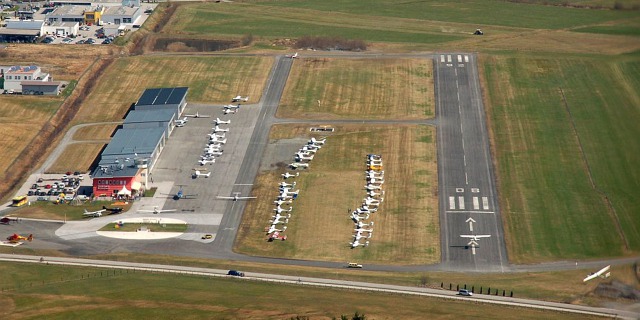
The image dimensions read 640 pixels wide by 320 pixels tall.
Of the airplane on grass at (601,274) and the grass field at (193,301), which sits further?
the airplane on grass at (601,274)

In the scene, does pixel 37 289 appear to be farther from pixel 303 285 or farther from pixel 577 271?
pixel 577 271

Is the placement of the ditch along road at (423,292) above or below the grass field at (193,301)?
above

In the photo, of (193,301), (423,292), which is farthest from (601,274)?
(193,301)

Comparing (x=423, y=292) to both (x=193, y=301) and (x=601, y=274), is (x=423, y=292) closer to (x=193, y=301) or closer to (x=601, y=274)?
(x=601, y=274)

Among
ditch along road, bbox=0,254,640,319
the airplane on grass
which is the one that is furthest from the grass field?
the airplane on grass

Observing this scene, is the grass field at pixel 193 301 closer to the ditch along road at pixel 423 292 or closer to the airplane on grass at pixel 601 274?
the ditch along road at pixel 423 292

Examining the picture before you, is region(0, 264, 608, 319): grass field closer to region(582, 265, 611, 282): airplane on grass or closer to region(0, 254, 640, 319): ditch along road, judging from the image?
region(0, 254, 640, 319): ditch along road

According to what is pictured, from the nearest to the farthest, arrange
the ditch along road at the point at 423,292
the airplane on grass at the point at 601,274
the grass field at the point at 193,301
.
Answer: the grass field at the point at 193,301 < the ditch along road at the point at 423,292 < the airplane on grass at the point at 601,274

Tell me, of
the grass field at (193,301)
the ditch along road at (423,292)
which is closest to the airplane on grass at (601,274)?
the ditch along road at (423,292)

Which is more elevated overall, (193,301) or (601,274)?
(601,274)
